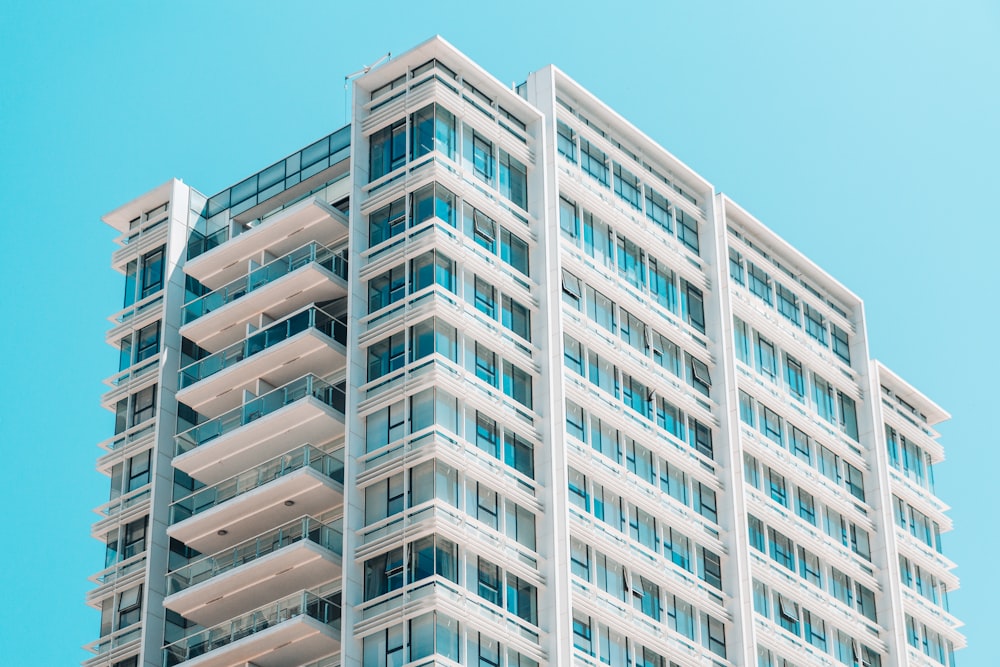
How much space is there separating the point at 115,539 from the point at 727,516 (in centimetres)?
2525

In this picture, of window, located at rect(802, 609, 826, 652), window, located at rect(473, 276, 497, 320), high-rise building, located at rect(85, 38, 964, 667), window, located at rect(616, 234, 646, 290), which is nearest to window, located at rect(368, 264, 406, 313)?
high-rise building, located at rect(85, 38, 964, 667)

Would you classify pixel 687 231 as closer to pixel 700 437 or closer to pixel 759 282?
pixel 759 282

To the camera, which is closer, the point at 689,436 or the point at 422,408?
the point at 422,408

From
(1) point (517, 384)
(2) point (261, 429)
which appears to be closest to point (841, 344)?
(1) point (517, 384)

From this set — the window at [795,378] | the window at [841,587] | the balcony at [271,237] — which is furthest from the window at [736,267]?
the balcony at [271,237]

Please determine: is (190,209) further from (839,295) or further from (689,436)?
(839,295)

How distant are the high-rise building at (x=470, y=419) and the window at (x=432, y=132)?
178mm

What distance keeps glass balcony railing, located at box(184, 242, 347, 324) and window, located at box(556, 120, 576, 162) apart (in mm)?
10951

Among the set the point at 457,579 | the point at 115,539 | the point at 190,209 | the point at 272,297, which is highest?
the point at 190,209

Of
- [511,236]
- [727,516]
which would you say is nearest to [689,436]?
[727,516]

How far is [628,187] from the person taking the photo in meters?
93.3

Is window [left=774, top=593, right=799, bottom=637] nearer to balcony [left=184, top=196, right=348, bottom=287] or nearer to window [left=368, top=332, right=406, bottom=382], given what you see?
window [left=368, top=332, right=406, bottom=382]

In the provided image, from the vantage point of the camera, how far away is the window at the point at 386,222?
83375mm

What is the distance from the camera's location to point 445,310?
8025cm
